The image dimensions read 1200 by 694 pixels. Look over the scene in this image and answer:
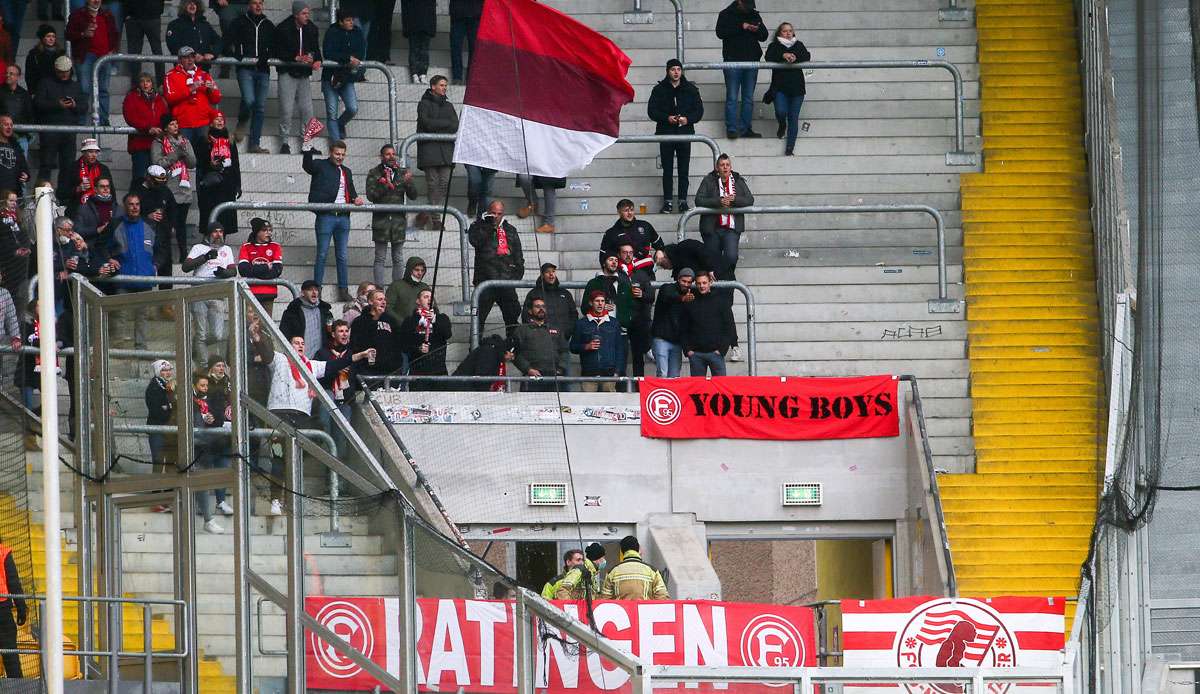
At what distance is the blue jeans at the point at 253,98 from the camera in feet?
77.2

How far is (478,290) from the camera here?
20797 millimetres

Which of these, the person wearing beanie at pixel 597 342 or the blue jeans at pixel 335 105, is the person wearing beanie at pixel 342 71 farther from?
the person wearing beanie at pixel 597 342

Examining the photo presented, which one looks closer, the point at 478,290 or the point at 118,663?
the point at 118,663

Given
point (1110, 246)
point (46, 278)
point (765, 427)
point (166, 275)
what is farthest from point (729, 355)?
point (46, 278)

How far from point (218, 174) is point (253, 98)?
2.14 metres

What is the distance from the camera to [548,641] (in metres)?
13.3

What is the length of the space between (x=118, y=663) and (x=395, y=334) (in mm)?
6322

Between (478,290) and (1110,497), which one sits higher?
(478,290)

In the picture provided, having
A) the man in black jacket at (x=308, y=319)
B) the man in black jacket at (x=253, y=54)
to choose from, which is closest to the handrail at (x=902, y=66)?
the man in black jacket at (x=253, y=54)

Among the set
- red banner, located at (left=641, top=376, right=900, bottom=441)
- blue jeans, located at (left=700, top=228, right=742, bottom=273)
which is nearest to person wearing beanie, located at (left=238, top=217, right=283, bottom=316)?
red banner, located at (left=641, top=376, right=900, bottom=441)

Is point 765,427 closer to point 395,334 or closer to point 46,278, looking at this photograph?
point 395,334

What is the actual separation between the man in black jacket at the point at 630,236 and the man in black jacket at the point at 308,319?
323cm

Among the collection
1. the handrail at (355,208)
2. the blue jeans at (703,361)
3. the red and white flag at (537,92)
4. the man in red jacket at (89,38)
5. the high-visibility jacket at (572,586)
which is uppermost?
the man in red jacket at (89,38)

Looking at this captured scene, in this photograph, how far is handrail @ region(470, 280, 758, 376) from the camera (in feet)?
68.2
